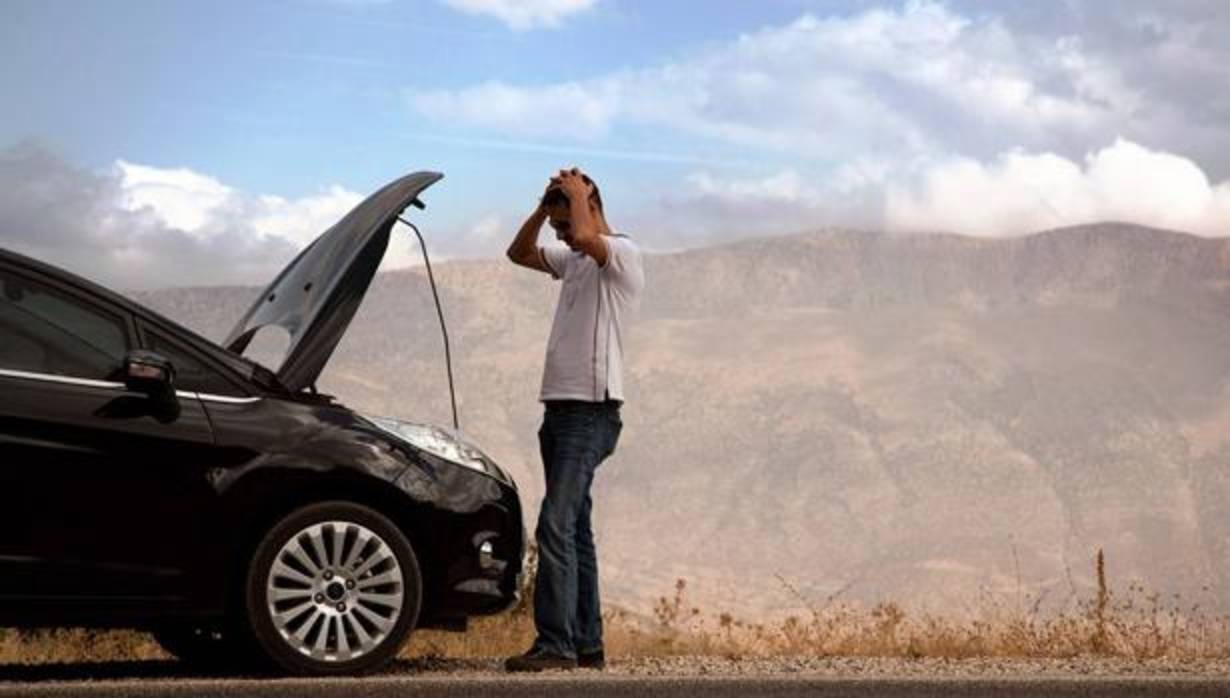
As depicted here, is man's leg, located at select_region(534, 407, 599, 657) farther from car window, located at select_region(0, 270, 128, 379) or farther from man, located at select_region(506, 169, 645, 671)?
car window, located at select_region(0, 270, 128, 379)

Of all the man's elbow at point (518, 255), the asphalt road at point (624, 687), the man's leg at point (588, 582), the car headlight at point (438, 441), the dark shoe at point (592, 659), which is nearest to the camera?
the asphalt road at point (624, 687)

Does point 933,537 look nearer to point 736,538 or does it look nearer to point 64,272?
Answer: point 736,538

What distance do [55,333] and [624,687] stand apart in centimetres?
248

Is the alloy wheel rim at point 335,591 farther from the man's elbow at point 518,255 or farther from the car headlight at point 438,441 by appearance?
the man's elbow at point 518,255

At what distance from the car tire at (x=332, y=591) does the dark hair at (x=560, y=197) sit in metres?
1.43

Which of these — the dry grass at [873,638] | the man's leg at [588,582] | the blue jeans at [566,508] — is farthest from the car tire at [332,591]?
the dry grass at [873,638]

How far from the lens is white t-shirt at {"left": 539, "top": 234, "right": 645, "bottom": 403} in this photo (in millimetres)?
8688

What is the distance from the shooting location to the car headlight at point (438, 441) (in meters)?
8.64

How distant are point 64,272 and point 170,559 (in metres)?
1.15

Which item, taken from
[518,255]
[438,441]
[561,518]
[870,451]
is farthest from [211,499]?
[870,451]

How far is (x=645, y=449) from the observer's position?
176250mm

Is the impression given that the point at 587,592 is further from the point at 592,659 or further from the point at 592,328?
the point at 592,328

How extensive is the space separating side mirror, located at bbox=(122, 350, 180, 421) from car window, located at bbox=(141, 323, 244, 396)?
14 cm

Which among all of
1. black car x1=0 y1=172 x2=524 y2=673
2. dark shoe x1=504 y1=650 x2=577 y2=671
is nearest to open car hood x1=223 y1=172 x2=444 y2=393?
black car x1=0 y1=172 x2=524 y2=673
